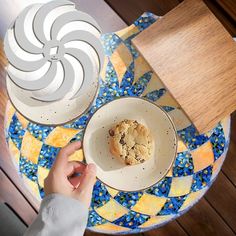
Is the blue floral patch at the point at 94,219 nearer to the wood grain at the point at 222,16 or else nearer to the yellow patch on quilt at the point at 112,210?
the yellow patch on quilt at the point at 112,210

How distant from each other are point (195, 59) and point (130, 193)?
31cm

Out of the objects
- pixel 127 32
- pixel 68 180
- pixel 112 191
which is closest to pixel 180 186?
pixel 112 191

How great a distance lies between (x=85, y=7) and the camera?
38.3 inches

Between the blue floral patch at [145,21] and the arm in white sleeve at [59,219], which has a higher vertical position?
the blue floral patch at [145,21]

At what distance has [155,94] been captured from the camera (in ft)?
3.00

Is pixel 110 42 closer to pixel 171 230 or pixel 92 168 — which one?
pixel 92 168

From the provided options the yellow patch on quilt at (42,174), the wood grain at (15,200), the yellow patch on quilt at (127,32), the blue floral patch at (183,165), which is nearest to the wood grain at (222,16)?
the yellow patch on quilt at (127,32)

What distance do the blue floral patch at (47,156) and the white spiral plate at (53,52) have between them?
0.43ft

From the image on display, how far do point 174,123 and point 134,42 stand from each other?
19 centimetres

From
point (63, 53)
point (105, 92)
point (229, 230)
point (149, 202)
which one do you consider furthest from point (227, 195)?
point (63, 53)

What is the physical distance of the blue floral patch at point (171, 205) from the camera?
0.90m

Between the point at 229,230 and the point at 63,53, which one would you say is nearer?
the point at 63,53

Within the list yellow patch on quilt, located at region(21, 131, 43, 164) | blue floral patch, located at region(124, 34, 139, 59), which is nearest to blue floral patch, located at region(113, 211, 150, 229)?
yellow patch on quilt, located at region(21, 131, 43, 164)

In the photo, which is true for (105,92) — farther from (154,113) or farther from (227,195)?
(227,195)
